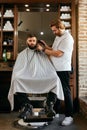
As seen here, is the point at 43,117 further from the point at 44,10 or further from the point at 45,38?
the point at 44,10

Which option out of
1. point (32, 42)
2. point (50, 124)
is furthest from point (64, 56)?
point (50, 124)

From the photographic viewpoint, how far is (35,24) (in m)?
4.71

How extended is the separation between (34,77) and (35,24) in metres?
1.92

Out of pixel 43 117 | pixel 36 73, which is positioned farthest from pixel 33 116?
pixel 36 73

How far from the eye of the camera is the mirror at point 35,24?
15.2ft

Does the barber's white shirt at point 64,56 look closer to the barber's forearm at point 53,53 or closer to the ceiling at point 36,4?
the barber's forearm at point 53,53

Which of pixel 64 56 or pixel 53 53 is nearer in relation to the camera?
pixel 53 53

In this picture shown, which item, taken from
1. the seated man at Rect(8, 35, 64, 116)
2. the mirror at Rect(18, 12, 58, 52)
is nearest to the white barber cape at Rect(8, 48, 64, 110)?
the seated man at Rect(8, 35, 64, 116)

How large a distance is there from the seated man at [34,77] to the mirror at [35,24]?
4.43ft

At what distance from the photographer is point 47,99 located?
2.94 m

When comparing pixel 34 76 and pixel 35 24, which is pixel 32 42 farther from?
pixel 35 24

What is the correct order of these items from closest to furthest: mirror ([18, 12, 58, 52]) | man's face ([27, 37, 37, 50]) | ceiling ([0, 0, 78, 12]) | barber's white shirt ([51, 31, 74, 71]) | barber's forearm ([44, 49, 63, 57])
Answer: man's face ([27, 37, 37, 50]), barber's forearm ([44, 49, 63, 57]), barber's white shirt ([51, 31, 74, 71]), ceiling ([0, 0, 78, 12]), mirror ([18, 12, 58, 52])

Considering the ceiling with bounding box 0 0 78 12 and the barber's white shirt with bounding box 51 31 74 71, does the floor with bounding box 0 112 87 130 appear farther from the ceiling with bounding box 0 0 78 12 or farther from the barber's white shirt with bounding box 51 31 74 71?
the ceiling with bounding box 0 0 78 12

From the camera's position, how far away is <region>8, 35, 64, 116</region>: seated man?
2.94 metres
